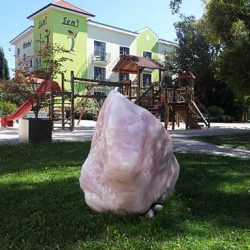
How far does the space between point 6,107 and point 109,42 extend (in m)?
20.0

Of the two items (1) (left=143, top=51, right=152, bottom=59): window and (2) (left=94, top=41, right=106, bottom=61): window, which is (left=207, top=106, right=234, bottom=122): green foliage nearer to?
(2) (left=94, top=41, right=106, bottom=61): window

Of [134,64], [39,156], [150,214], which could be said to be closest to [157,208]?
[150,214]

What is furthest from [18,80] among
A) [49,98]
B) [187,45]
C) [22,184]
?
[187,45]

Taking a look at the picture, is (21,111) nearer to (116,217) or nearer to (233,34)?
(233,34)

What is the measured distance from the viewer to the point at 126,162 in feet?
14.8

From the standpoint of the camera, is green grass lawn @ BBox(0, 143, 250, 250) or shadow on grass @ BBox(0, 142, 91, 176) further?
shadow on grass @ BBox(0, 142, 91, 176)

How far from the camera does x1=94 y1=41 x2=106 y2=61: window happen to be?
46781 millimetres

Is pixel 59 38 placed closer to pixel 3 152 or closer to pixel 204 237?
pixel 3 152

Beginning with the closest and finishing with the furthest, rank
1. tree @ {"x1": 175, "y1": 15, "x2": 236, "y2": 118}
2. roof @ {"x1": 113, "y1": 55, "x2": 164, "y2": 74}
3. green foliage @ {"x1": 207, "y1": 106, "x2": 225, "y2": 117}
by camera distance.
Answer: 1. roof @ {"x1": 113, "y1": 55, "x2": 164, "y2": 74}
2. green foliage @ {"x1": 207, "y1": 106, "x2": 225, "y2": 117}
3. tree @ {"x1": 175, "y1": 15, "x2": 236, "y2": 118}

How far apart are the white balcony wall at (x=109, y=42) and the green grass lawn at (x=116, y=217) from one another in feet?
130

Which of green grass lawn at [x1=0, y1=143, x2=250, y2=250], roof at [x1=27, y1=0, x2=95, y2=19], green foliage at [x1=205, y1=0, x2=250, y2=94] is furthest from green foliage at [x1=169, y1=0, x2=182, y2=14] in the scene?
roof at [x1=27, y1=0, x2=95, y2=19]

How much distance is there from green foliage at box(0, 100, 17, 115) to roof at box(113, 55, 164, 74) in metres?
9.26

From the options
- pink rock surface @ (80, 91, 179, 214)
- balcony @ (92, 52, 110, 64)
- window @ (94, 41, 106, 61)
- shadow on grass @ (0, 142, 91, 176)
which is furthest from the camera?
window @ (94, 41, 106, 61)

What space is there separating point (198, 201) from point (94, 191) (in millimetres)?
1378
